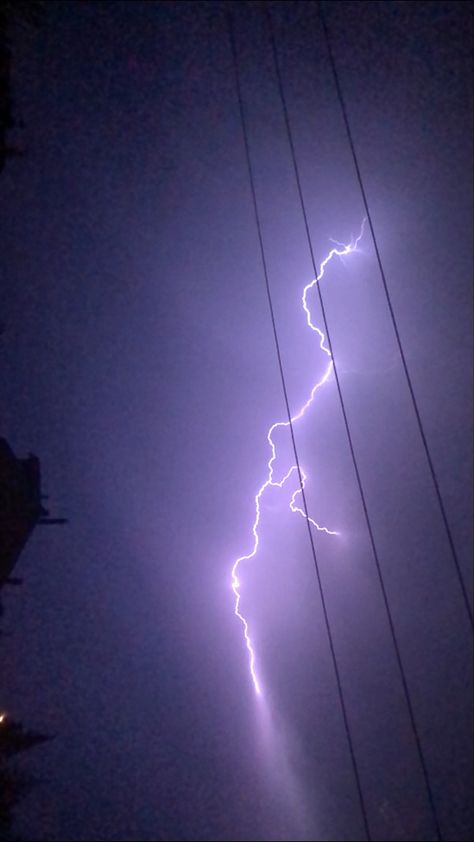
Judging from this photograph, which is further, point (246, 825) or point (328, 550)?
point (328, 550)

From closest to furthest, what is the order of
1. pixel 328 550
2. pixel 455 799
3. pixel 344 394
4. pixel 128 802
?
pixel 455 799 < pixel 128 802 < pixel 328 550 < pixel 344 394

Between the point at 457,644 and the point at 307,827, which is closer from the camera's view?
the point at 307,827

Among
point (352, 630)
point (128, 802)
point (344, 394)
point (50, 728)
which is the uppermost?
point (344, 394)

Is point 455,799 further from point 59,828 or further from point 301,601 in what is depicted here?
point 59,828

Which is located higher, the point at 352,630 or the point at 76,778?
the point at 352,630

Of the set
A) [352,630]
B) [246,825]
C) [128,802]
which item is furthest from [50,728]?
[352,630]

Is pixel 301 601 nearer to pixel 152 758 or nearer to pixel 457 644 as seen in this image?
pixel 457 644

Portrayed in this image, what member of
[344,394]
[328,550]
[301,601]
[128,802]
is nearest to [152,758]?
[128,802]

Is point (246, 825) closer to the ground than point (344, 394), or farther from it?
closer to the ground

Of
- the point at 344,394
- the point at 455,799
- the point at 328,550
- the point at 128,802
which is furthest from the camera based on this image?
the point at 344,394
